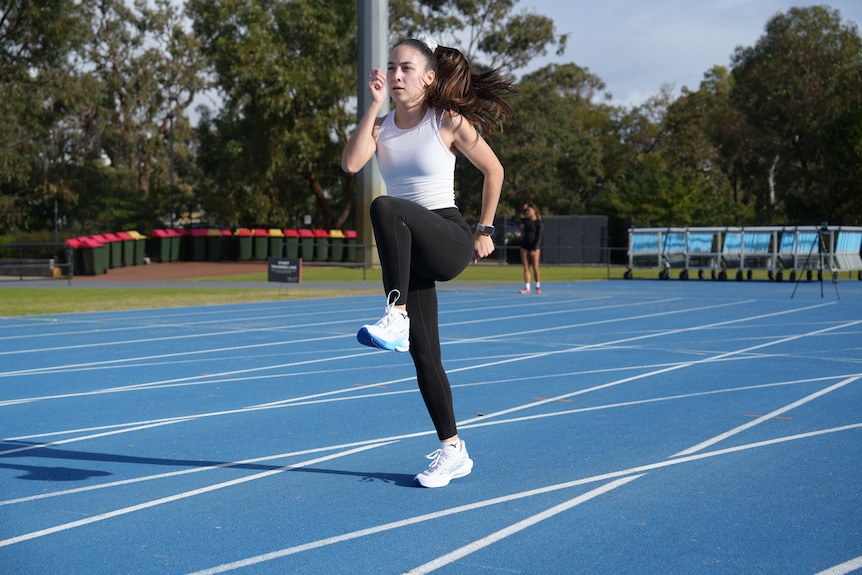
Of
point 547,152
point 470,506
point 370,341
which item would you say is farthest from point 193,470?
point 547,152

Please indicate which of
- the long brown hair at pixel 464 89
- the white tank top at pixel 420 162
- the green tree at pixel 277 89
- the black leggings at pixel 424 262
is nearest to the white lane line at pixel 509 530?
the black leggings at pixel 424 262

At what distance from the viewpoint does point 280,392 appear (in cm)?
820

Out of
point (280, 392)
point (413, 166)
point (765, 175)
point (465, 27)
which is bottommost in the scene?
point (280, 392)

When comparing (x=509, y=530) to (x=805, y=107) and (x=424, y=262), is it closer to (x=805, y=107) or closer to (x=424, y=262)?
(x=424, y=262)

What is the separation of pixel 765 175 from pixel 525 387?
62016 mm

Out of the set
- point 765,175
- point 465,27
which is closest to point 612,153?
point 765,175

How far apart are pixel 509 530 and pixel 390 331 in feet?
3.30

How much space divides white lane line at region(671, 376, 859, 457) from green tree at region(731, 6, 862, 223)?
48.1 m

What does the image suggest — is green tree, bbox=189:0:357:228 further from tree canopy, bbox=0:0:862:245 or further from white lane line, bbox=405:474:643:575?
white lane line, bbox=405:474:643:575

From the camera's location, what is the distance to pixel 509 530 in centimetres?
415

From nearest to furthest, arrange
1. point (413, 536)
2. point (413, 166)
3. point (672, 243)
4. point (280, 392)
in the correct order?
point (413, 536)
point (413, 166)
point (280, 392)
point (672, 243)

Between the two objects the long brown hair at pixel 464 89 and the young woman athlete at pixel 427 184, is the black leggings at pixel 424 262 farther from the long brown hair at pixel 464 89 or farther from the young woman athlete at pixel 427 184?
the long brown hair at pixel 464 89

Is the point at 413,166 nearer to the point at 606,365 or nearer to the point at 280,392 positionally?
the point at 280,392

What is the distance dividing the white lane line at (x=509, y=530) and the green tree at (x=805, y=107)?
2064 inches
